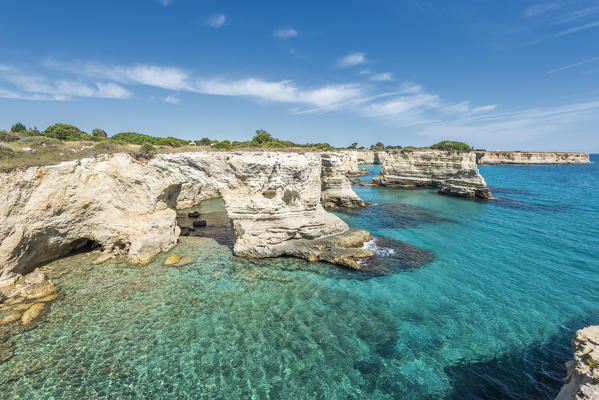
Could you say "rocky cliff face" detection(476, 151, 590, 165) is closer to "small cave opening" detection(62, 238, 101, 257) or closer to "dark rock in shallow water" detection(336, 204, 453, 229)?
"dark rock in shallow water" detection(336, 204, 453, 229)

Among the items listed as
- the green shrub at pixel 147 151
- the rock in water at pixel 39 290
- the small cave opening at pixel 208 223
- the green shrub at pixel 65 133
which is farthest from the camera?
the green shrub at pixel 65 133

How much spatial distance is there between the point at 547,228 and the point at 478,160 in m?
122

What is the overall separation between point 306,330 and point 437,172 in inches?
1795

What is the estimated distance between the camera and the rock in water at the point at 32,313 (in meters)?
9.38

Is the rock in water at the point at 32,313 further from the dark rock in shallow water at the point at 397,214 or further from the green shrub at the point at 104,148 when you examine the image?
the dark rock in shallow water at the point at 397,214

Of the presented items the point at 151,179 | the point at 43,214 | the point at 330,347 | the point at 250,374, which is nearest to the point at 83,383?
the point at 250,374

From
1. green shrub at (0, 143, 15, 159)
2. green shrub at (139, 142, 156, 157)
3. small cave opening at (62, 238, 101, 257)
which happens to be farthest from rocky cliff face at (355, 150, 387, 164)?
green shrub at (0, 143, 15, 159)

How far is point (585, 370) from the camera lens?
5195 millimetres

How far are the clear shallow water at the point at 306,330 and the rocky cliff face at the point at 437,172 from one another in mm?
24336

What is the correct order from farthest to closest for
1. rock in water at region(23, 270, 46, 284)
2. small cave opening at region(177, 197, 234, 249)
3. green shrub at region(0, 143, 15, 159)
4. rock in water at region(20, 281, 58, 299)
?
small cave opening at region(177, 197, 234, 249)
green shrub at region(0, 143, 15, 159)
rock in water at region(23, 270, 46, 284)
rock in water at region(20, 281, 58, 299)

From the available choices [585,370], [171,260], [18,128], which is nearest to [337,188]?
[171,260]

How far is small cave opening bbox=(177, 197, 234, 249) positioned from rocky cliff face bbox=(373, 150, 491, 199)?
119 feet

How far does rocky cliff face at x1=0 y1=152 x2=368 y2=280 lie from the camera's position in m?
14.2

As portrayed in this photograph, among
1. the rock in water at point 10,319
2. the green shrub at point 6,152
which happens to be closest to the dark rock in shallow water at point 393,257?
the rock in water at point 10,319
